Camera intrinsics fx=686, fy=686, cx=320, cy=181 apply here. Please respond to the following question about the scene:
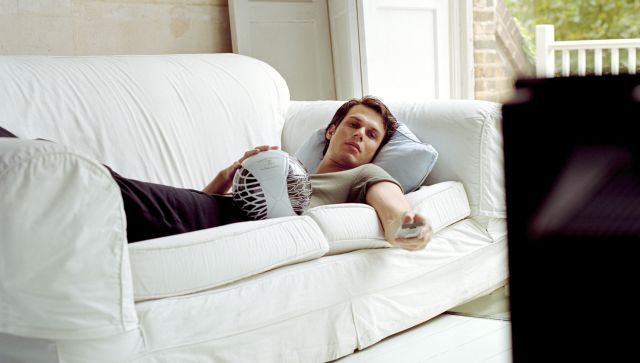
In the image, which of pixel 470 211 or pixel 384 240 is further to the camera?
pixel 470 211

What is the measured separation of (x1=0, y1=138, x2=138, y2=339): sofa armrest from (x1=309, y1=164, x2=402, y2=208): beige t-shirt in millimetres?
820

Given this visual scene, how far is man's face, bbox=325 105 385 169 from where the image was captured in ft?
7.55

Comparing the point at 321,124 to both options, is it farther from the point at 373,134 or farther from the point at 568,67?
the point at 568,67

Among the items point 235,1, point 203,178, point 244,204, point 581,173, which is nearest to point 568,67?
point 235,1

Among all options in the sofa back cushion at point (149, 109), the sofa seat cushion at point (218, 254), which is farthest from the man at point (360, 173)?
the sofa back cushion at point (149, 109)

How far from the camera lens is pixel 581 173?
17.4 inches

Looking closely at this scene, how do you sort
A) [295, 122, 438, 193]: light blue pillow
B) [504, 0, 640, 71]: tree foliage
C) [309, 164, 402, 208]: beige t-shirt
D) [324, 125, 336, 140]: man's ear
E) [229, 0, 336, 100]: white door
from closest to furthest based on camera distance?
[309, 164, 402, 208]: beige t-shirt, [295, 122, 438, 193]: light blue pillow, [324, 125, 336, 140]: man's ear, [229, 0, 336, 100]: white door, [504, 0, 640, 71]: tree foliage

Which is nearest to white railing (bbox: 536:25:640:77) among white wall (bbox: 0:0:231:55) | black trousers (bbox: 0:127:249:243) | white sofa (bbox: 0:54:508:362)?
white wall (bbox: 0:0:231:55)

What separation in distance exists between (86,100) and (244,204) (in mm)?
716

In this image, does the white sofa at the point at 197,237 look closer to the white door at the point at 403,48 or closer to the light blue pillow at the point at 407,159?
the light blue pillow at the point at 407,159

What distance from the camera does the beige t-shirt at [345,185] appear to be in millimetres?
2127

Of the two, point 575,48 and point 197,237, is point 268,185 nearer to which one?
point 197,237

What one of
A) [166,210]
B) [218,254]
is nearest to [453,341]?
[218,254]

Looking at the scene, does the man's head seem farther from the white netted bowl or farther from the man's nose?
the white netted bowl
